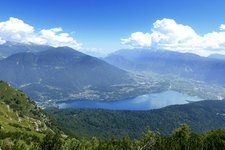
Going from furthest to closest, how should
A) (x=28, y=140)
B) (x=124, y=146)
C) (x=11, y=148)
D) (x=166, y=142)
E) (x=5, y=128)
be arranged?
(x=5, y=128) < (x=28, y=140) < (x=124, y=146) < (x=166, y=142) < (x=11, y=148)

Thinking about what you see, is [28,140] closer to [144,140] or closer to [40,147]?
[40,147]

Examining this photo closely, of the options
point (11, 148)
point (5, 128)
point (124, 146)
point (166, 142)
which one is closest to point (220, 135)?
point (166, 142)

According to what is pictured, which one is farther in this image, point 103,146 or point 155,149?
point 103,146

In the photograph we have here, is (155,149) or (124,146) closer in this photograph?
(155,149)

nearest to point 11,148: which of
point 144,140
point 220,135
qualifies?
point 144,140

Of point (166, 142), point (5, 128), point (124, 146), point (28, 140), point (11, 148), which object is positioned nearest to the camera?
point (11, 148)

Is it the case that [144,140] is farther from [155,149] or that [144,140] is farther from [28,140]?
[28,140]

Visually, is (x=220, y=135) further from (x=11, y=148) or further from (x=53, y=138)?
(x=11, y=148)
